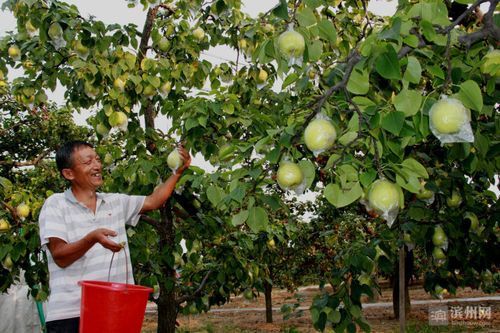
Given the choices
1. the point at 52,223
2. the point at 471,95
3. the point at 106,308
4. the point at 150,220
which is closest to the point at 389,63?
the point at 471,95

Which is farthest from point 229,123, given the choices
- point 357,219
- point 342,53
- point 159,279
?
point 357,219

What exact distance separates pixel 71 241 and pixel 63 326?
38cm

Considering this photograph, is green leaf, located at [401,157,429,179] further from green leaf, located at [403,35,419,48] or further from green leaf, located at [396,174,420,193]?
green leaf, located at [403,35,419,48]

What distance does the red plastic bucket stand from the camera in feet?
6.80

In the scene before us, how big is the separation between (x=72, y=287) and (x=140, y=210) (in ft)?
1.97

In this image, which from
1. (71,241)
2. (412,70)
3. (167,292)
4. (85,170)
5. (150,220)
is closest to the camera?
(412,70)

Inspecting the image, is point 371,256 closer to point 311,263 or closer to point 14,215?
point 14,215

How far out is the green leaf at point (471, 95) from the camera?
142 cm

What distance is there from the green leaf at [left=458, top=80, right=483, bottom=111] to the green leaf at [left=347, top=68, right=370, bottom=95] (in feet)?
0.85

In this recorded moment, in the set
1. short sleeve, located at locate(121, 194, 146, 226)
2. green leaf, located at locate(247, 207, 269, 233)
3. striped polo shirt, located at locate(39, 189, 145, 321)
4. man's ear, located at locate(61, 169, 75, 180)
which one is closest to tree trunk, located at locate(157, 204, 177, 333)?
short sleeve, located at locate(121, 194, 146, 226)

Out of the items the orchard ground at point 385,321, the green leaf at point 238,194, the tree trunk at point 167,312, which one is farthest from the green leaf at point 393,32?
the orchard ground at point 385,321

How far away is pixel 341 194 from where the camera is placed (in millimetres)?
1618

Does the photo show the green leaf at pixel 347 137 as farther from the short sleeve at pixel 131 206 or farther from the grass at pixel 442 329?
the grass at pixel 442 329

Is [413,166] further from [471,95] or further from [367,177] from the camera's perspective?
[471,95]
